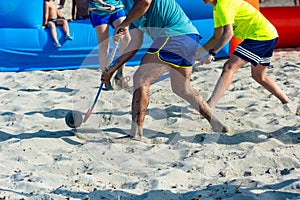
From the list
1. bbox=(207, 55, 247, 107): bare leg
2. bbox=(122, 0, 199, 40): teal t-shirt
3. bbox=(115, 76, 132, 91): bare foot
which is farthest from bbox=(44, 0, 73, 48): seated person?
bbox=(122, 0, 199, 40): teal t-shirt

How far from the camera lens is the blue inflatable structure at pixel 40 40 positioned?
788 centimetres

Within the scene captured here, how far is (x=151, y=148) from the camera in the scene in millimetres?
4660

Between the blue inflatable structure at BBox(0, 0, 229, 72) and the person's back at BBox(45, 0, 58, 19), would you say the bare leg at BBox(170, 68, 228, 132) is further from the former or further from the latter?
the person's back at BBox(45, 0, 58, 19)

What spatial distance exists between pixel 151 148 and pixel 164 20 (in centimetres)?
102

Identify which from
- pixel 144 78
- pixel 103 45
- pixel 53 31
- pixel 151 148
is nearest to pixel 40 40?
pixel 53 31

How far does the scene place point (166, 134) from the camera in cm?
507

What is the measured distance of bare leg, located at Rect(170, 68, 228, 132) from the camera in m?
4.68

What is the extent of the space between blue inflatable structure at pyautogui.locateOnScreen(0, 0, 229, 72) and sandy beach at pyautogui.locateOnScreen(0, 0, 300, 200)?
1.14 meters

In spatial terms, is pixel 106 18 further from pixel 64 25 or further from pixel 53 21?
pixel 53 21

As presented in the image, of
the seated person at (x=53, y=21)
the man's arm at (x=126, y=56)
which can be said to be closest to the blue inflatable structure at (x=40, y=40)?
the seated person at (x=53, y=21)

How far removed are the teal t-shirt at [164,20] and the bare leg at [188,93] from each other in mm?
308

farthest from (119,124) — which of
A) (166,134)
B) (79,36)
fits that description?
(79,36)

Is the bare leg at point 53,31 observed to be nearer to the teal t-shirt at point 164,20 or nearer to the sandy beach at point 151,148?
the sandy beach at point 151,148

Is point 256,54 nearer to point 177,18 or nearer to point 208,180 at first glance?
point 177,18
